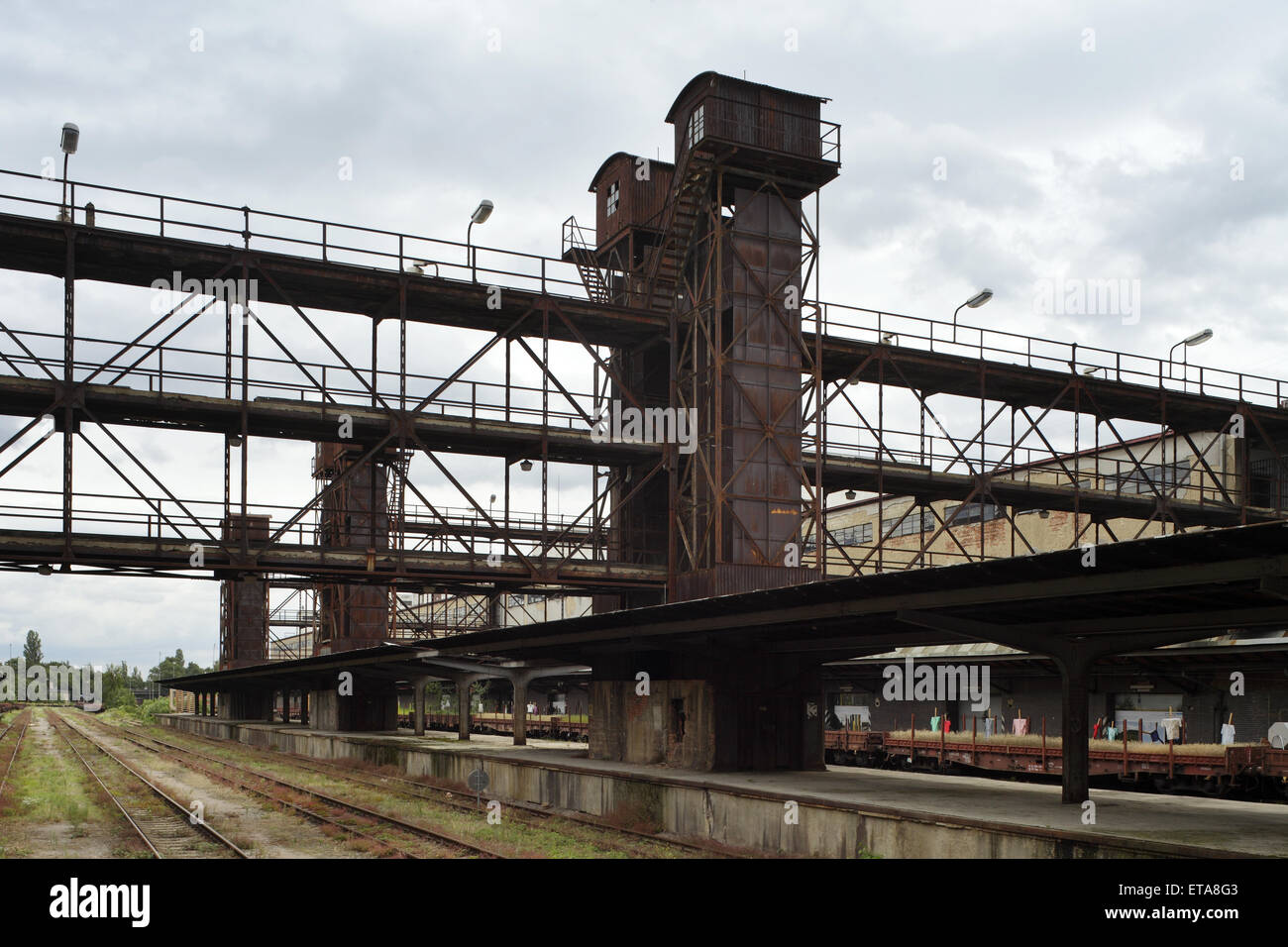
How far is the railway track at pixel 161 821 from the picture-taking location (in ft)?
67.2

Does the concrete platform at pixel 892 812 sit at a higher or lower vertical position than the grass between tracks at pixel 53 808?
higher

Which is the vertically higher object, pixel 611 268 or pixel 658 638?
pixel 611 268

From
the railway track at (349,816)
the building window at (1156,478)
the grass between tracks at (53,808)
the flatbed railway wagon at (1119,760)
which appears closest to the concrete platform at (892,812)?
the flatbed railway wagon at (1119,760)

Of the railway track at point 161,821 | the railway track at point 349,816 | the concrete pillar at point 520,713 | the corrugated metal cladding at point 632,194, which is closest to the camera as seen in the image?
the railway track at point 349,816

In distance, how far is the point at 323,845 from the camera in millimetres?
20734

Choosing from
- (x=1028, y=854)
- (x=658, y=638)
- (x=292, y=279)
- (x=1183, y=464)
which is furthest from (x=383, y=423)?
(x=1183, y=464)

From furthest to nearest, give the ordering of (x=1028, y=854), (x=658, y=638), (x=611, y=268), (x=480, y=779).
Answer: (x=611, y=268)
(x=658, y=638)
(x=480, y=779)
(x=1028, y=854)

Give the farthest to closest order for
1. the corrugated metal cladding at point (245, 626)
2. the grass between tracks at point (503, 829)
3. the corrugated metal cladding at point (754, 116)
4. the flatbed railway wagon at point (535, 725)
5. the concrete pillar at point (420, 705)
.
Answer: the corrugated metal cladding at point (245, 626)
the flatbed railway wagon at point (535, 725)
the concrete pillar at point (420, 705)
the corrugated metal cladding at point (754, 116)
the grass between tracks at point (503, 829)

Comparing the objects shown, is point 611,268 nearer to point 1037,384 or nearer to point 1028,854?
point 1037,384

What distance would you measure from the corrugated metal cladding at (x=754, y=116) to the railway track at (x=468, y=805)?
1908 cm

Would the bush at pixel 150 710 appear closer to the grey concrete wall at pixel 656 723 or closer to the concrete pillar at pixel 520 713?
the concrete pillar at pixel 520 713

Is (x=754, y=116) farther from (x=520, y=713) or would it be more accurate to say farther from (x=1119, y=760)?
(x=520, y=713)
